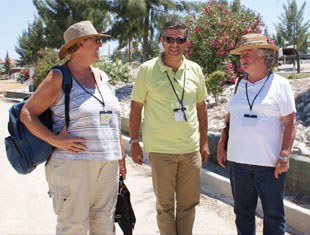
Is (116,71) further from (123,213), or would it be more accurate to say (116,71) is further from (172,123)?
(123,213)

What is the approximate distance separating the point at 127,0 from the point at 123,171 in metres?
17.6

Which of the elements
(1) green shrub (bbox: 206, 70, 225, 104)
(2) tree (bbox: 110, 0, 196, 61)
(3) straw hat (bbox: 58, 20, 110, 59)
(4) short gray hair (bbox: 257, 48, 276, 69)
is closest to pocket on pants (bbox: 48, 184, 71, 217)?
(3) straw hat (bbox: 58, 20, 110, 59)

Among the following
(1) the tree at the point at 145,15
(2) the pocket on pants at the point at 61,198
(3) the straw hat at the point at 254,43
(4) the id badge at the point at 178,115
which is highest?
(1) the tree at the point at 145,15

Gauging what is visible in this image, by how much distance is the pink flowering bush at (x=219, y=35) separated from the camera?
12984 millimetres

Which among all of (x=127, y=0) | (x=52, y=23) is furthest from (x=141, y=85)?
(x=52, y=23)

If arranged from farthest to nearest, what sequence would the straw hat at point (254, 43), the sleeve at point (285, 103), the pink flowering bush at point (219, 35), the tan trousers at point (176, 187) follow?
1. the pink flowering bush at point (219, 35)
2. the tan trousers at point (176, 187)
3. the straw hat at point (254, 43)
4. the sleeve at point (285, 103)

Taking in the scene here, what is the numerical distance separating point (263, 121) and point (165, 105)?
2.61 ft

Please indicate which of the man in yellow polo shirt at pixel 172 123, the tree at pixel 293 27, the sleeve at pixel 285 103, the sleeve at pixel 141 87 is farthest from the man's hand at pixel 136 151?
the tree at pixel 293 27

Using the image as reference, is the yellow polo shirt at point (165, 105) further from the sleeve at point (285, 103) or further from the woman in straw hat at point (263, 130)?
the sleeve at point (285, 103)

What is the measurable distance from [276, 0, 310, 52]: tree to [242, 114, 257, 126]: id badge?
4004cm

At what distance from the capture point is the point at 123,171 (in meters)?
3.68

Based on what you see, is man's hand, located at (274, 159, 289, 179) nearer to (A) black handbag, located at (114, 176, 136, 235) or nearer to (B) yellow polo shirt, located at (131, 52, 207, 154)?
(B) yellow polo shirt, located at (131, 52, 207, 154)

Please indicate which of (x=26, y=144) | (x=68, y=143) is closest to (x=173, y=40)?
(x=68, y=143)

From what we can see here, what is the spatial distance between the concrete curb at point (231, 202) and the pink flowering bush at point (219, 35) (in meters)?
6.80
